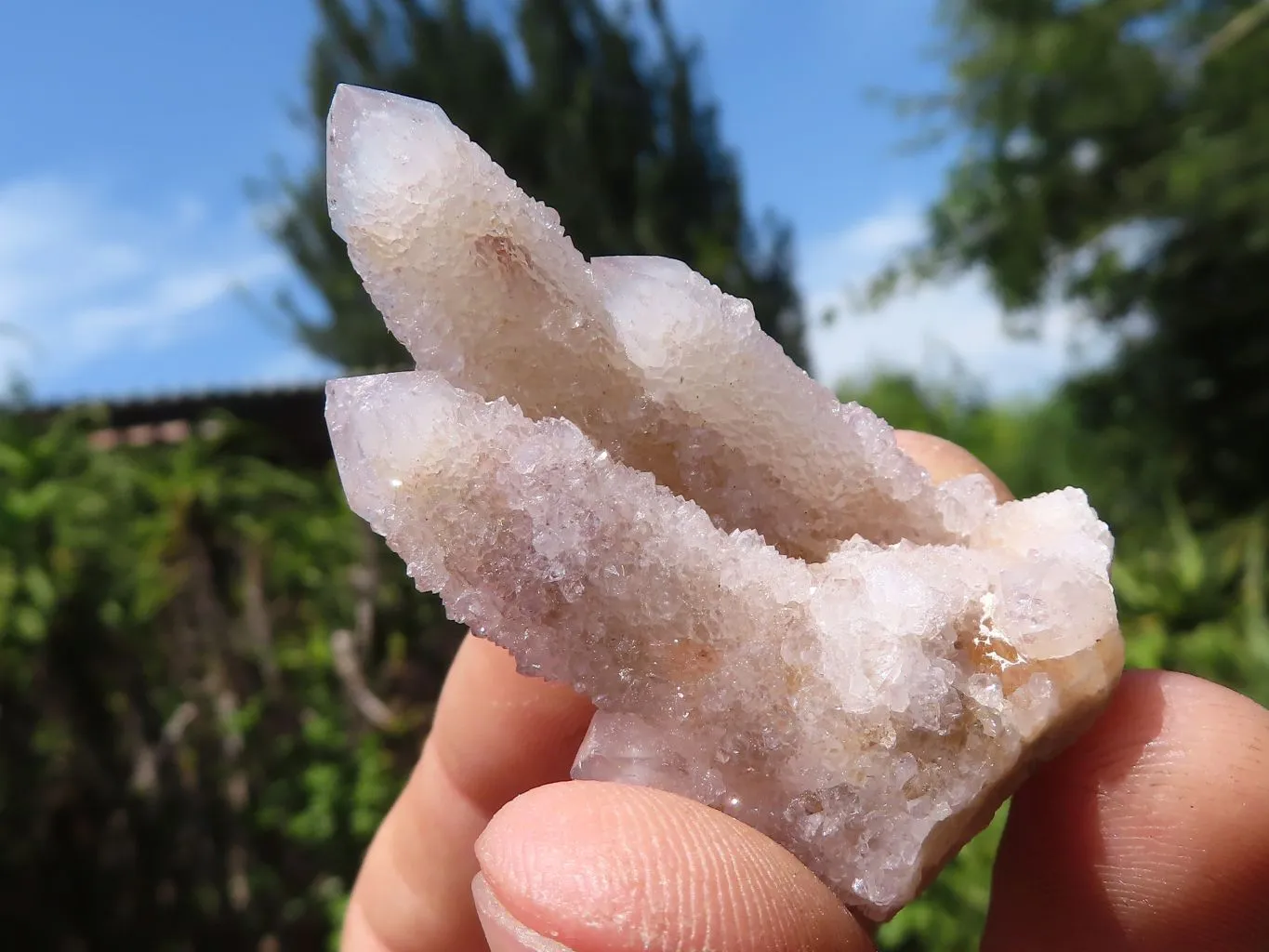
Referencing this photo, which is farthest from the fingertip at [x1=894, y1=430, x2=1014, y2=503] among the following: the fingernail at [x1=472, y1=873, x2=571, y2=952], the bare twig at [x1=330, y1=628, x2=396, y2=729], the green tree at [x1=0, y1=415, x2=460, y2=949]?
the bare twig at [x1=330, y1=628, x2=396, y2=729]

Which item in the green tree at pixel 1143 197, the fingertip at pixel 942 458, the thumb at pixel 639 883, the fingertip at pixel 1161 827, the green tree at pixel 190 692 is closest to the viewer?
the thumb at pixel 639 883

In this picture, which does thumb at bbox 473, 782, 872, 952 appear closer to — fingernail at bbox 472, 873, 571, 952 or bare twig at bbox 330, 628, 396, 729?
fingernail at bbox 472, 873, 571, 952

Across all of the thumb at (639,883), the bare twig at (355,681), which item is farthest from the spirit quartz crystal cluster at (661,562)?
the bare twig at (355,681)

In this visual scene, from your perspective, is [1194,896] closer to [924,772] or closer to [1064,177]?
[924,772]

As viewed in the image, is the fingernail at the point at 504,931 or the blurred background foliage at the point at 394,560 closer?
the fingernail at the point at 504,931

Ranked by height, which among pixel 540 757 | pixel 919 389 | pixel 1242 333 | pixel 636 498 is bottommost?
pixel 919 389

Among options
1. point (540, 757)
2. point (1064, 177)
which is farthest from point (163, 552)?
point (1064, 177)

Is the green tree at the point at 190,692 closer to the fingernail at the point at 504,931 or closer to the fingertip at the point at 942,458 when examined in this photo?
the fingernail at the point at 504,931
